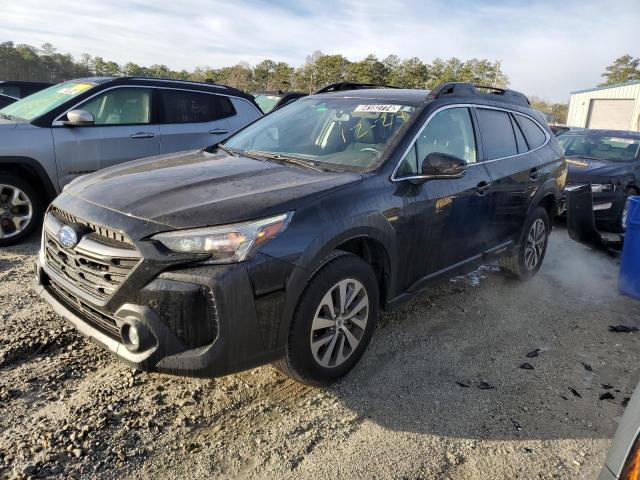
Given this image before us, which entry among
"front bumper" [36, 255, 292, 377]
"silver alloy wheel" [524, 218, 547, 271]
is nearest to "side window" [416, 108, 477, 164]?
"silver alloy wheel" [524, 218, 547, 271]

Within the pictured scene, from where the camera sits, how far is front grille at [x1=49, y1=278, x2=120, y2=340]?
2465mm

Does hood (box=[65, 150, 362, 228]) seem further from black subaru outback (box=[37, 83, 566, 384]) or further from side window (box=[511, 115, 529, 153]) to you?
side window (box=[511, 115, 529, 153])

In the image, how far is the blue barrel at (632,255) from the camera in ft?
15.7

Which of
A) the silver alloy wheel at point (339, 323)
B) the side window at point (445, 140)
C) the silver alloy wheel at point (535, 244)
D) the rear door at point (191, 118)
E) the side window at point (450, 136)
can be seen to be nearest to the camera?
the silver alloy wheel at point (339, 323)

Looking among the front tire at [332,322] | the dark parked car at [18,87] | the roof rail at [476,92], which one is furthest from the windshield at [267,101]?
the front tire at [332,322]

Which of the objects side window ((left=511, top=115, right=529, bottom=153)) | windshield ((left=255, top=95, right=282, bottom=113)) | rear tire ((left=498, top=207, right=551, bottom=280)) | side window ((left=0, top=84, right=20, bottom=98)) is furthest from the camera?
side window ((left=0, top=84, right=20, bottom=98))

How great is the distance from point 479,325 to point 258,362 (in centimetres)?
228

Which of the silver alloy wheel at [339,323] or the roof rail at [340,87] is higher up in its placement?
the roof rail at [340,87]

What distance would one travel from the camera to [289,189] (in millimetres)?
2736

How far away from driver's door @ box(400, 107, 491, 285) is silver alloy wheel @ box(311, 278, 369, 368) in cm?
61

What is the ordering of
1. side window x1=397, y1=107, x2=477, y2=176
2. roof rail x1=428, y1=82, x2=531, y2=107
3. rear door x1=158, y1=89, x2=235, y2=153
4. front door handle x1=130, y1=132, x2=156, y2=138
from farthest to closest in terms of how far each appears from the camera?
rear door x1=158, y1=89, x2=235, y2=153
front door handle x1=130, y1=132, x2=156, y2=138
roof rail x1=428, y1=82, x2=531, y2=107
side window x1=397, y1=107, x2=477, y2=176

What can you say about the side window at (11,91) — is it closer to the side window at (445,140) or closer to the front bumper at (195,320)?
the side window at (445,140)

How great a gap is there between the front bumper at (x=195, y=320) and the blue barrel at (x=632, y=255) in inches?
159

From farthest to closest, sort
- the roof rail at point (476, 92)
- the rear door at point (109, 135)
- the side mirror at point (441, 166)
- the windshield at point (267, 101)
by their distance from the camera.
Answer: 1. the windshield at point (267, 101)
2. the rear door at point (109, 135)
3. the roof rail at point (476, 92)
4. the side mirror at point (441, 166)
